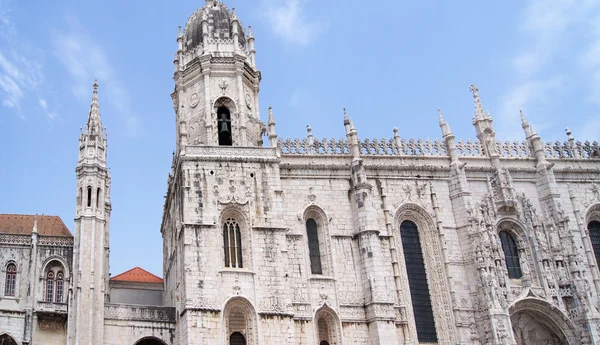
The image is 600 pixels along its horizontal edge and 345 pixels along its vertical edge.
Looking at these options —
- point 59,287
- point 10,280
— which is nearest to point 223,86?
point 59,287

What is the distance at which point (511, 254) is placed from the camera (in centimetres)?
3197

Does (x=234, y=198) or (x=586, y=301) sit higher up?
(x=234, y=198)

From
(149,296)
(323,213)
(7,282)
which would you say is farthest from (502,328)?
(7,282)

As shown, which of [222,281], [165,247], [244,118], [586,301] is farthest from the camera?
[165,247]

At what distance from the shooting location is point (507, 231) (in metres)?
32.4

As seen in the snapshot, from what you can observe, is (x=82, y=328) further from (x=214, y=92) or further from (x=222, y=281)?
(x=214, y=92)

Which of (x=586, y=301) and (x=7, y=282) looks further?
(x=7, y=282)

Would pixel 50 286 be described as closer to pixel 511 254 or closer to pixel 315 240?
pixel 315 240

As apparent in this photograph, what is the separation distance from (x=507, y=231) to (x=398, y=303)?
7.27m

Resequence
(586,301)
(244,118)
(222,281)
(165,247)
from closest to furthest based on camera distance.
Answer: (222,281) → (586,301) → (244,118) → (165,247)

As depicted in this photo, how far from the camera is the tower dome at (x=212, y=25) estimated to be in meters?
34.2

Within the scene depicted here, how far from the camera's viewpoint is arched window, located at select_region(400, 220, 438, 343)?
2953 centimetres

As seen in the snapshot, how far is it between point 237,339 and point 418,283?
28.7ft

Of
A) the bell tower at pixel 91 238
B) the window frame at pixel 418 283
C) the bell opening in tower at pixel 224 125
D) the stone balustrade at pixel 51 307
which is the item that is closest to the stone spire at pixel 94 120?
the bell tower at pixel 91 238
